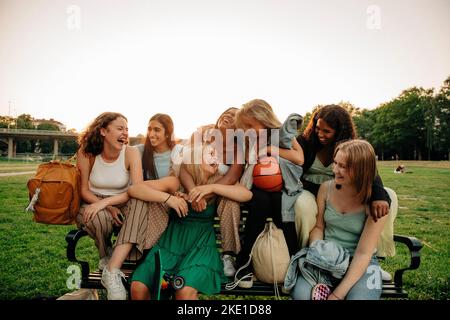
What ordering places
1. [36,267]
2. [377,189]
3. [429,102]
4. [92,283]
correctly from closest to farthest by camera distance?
[377,189], [92,283], [36,267], [429,102]

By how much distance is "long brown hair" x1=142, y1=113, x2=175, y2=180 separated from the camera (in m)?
3.40

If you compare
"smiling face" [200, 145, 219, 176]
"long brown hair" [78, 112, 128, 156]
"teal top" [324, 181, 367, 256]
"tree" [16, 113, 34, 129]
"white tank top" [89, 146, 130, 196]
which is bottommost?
"teal top" [324, 181, 367, 256]

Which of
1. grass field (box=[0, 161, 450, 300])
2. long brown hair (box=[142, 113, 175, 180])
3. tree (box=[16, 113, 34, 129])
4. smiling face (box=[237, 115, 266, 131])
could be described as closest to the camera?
smiling face (box=[237, 115, 266, 131])

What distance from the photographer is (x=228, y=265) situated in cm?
272

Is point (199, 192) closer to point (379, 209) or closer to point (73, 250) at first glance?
point (73, 250)

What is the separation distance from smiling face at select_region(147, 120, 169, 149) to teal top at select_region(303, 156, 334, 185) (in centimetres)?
147

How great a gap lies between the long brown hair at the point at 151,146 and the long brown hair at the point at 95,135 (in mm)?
429

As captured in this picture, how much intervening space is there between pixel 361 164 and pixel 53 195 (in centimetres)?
240

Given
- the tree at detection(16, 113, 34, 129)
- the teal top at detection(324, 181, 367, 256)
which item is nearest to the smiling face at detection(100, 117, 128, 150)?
the teal top at detection(324, 181, 367, 256)

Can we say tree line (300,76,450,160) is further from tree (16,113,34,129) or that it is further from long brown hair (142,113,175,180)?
long brown hair (142,113,175,180)

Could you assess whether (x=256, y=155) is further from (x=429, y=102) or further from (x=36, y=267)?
(x=429, y=102)
